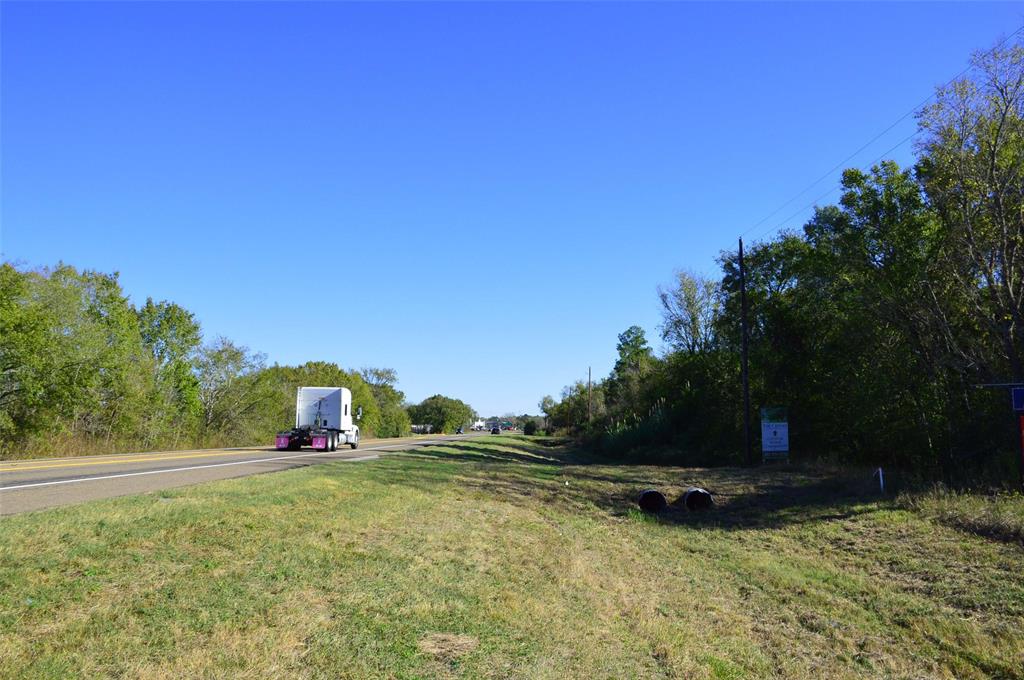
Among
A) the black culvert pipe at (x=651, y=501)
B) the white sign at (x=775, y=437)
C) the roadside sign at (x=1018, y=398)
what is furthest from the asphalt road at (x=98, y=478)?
the white sign at (x=775, y=437)

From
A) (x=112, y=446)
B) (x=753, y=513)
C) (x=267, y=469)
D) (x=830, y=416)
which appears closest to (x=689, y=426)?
(x=830, y=416)

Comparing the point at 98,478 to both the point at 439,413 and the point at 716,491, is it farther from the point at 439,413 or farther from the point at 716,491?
the point at 439,413

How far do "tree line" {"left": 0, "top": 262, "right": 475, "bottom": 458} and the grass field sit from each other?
62.3ft

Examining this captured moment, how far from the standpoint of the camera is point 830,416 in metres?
28.7

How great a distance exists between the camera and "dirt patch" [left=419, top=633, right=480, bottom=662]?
6148mm

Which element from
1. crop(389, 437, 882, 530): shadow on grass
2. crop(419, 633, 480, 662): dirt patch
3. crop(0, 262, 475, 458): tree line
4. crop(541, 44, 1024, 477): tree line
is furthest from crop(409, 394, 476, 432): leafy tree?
crop(419, 633, 480, 662): dirt patch

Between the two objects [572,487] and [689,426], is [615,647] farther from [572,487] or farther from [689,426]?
[689,426]

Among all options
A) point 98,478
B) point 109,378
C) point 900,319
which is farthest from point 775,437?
point 109,378

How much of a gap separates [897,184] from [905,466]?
10.3 m

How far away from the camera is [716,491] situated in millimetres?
19516

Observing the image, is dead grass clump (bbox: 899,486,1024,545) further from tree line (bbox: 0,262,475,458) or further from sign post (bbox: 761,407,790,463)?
tree line (bbox: 0,262,475,458)

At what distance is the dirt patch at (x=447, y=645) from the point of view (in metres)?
6.15

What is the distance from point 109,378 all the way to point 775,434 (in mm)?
31938

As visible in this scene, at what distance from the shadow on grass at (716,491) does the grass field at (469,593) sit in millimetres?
1564
